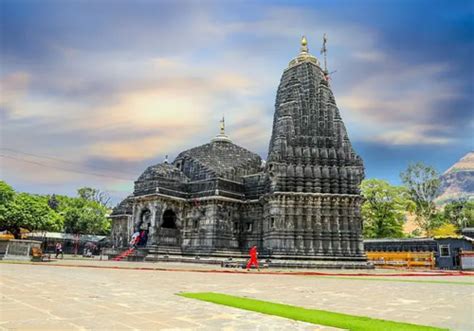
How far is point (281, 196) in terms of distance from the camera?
3128cm

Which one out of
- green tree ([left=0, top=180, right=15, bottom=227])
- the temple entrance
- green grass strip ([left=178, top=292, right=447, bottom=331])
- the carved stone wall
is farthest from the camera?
green tree ([left=0, top=180, right=15, bottom=227])

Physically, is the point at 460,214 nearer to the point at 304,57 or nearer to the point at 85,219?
the point at 304,57

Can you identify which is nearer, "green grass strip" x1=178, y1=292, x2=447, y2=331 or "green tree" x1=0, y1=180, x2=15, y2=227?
"green grass strip" x1=178, y1=292, x2=447, y2=331

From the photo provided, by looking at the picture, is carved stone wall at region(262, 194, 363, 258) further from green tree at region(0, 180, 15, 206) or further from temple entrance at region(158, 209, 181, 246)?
green tree at region(0, 180, 15, 206)

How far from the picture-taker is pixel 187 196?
3706 centimetres

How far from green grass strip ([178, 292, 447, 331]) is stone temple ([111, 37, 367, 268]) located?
20.8 meters

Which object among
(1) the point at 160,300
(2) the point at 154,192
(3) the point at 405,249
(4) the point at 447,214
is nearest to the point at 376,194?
(3) the point at 405,249

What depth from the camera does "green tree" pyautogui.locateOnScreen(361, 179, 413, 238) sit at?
49.4 meters

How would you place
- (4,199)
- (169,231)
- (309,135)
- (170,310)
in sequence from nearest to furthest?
(170,310) → (309,135) → (169,231) → (4,199)

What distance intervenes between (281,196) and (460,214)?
1723 inches

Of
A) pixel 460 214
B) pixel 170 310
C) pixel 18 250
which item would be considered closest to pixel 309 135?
pixel 18 250

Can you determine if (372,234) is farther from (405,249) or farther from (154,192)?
(154,192)

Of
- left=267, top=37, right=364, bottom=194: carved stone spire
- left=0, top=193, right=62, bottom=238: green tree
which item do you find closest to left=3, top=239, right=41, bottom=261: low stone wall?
left=0, top=193, right=62, bottom=238: green tree

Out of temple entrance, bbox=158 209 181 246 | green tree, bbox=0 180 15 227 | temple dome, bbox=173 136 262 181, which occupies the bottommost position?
temple entrance, bbox=158 209 181 246
